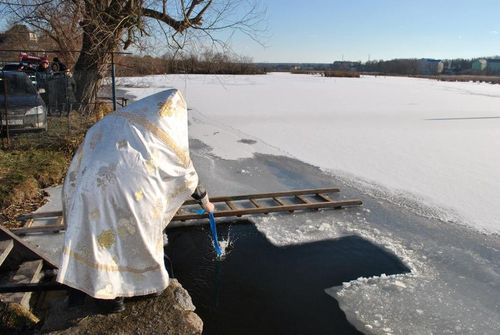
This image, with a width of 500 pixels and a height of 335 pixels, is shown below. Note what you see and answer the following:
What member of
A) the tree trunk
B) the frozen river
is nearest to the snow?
the frozen river

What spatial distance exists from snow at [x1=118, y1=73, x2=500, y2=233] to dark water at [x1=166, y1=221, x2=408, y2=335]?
2172 millimetres

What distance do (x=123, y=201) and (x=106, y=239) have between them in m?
0.27

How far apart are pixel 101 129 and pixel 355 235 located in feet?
13.3

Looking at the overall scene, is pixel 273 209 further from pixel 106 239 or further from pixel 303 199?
pixel 106 239

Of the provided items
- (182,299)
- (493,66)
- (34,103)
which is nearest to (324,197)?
(182,299)

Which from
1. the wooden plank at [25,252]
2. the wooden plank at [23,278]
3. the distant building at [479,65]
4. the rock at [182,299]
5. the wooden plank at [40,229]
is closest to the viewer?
the rock at [182,299]

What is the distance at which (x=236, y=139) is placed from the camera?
12250 mm

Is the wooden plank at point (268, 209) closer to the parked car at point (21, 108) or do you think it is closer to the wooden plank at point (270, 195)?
the wooden plank at point (270, 195)

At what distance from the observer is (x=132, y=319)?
3.09 m

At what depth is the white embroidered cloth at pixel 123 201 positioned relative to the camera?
8.84 feet

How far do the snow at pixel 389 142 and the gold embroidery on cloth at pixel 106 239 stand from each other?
17.4 feet

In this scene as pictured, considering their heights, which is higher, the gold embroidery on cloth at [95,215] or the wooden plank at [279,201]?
the gold embroidery on cloth at [95,215]

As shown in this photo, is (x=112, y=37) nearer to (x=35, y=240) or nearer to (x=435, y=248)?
(x=35, y=240)

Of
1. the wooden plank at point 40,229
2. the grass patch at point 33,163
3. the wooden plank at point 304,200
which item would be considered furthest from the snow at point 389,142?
the wooden plank at point 40,229
